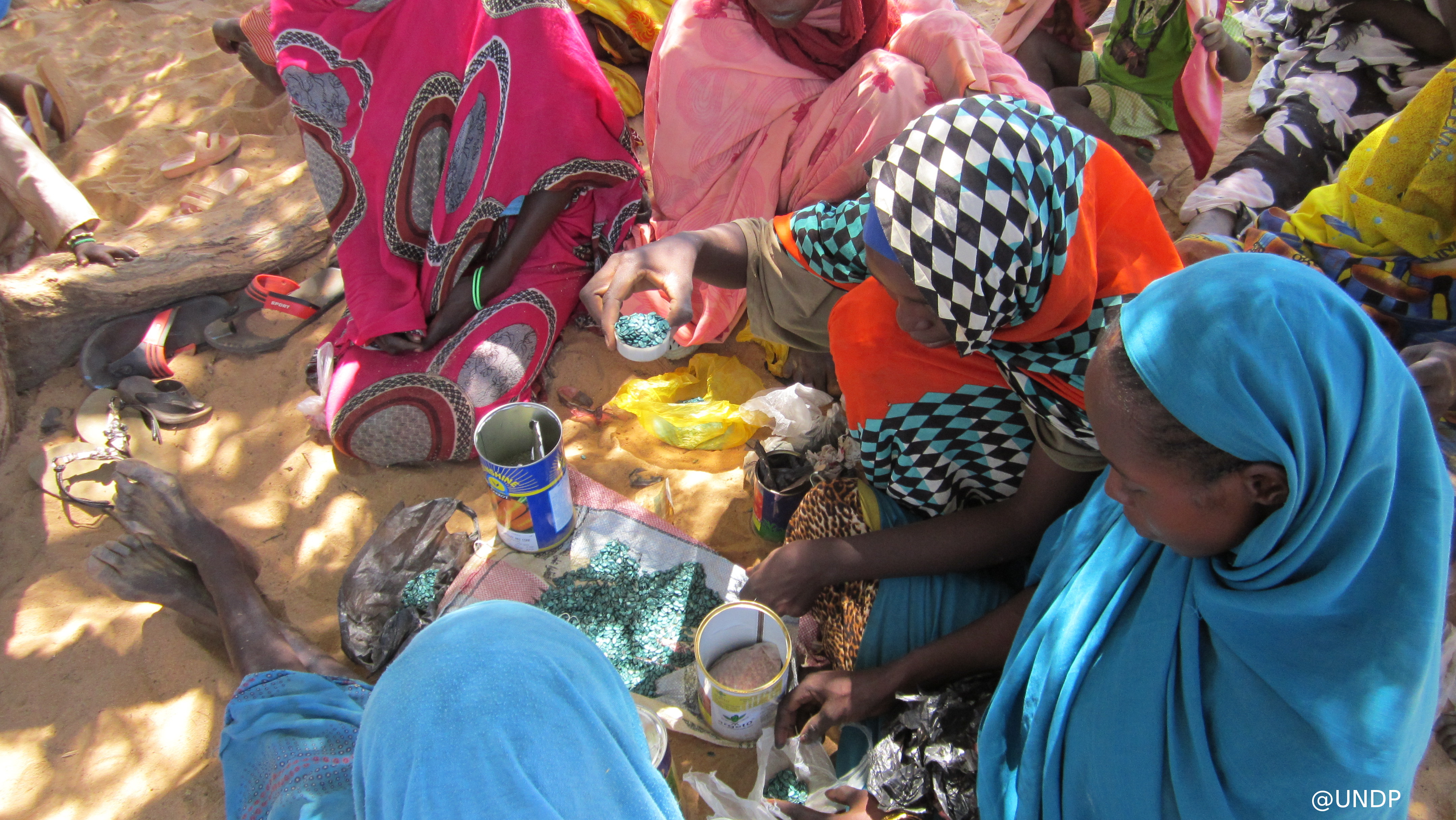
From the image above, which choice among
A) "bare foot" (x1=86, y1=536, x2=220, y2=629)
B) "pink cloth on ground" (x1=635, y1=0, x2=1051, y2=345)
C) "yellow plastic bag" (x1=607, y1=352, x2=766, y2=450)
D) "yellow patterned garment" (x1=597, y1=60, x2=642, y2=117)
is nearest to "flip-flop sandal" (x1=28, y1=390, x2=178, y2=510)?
"bare foot" (x1=86, y1=536, x2=220, y2=629)

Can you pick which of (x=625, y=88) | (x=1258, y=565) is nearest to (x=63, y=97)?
(x=625, y=88)

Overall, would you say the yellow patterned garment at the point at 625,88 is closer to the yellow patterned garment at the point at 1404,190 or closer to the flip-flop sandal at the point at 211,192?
the flip-flop sandal at the point at 211,192

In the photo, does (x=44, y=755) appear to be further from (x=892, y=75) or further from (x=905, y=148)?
(x=892, y=75)

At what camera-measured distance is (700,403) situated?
2740 millimetres

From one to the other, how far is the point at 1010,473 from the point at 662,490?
1135 millimetres

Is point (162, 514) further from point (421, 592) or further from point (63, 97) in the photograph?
point (63, 97)

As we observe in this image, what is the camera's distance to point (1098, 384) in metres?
1.08

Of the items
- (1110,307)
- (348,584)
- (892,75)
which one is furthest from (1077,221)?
(348,584)

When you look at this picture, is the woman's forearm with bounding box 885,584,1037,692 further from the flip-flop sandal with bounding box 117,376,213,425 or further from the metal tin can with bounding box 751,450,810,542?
the flip-flop sandal with bounding box 117,376,213,425

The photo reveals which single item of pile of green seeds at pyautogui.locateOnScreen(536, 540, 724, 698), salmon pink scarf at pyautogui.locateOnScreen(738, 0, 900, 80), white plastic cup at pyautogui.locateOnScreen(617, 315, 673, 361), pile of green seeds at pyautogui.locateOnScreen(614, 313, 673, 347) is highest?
salmon pink scarf at pyautogui.locateOnScreen(738, 0, 900, 80)

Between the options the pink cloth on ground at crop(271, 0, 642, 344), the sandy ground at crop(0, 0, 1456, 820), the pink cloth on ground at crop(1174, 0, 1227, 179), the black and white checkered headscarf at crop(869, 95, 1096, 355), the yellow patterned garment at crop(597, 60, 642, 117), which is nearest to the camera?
the black and white checkered headscarf at crop(869, 95, 1096, 355)

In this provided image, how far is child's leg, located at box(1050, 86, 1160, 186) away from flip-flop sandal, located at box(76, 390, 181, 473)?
3.98 metres

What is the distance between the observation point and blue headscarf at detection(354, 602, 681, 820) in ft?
2.60

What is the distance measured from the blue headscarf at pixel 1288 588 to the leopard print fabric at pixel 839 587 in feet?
2.08
